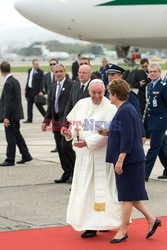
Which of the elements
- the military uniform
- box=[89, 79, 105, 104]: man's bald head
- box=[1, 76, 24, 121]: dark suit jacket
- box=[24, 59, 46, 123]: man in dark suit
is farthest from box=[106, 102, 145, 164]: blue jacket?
box=[24, 59, 46, 123]: man in dark suit

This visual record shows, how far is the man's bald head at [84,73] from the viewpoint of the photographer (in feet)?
33.1

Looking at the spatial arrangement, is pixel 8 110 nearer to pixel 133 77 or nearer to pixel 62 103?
pixel 62 103

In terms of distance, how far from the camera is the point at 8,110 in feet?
42.2

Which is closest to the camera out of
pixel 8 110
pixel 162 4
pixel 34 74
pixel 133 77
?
pixel 8 110

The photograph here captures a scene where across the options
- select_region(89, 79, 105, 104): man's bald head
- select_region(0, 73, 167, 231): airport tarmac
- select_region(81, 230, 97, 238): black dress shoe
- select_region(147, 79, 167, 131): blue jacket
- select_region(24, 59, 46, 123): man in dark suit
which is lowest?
select_region(0, 73, 167, 231): airport tarmac

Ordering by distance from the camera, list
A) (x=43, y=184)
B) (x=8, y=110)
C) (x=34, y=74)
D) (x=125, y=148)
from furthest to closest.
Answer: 1. (x=34, y=74)
2. (x=8, y=110)
3. (x=43, y=184)
4. (x=125, y=148)

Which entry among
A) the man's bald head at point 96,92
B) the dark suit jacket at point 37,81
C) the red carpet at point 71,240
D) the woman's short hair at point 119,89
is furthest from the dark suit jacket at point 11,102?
the dark suit jacket at point 37,81

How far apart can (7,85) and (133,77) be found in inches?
224

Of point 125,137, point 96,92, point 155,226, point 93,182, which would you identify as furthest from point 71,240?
point 96,92

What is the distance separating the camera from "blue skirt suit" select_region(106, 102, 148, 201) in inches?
303

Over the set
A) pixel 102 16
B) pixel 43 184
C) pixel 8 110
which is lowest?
pixel 43 184

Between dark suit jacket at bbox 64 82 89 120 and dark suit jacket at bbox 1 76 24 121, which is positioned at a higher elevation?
dark suit jacket at bbox 64 82 89 120

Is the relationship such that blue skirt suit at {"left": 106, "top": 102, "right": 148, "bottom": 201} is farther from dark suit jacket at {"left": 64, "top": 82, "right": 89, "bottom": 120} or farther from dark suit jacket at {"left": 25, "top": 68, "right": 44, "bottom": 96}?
dark suit jacket at {"left": 25, "top": 68, "right": 44, "bottom": 96}

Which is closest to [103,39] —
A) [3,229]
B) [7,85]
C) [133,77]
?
[133,77]
